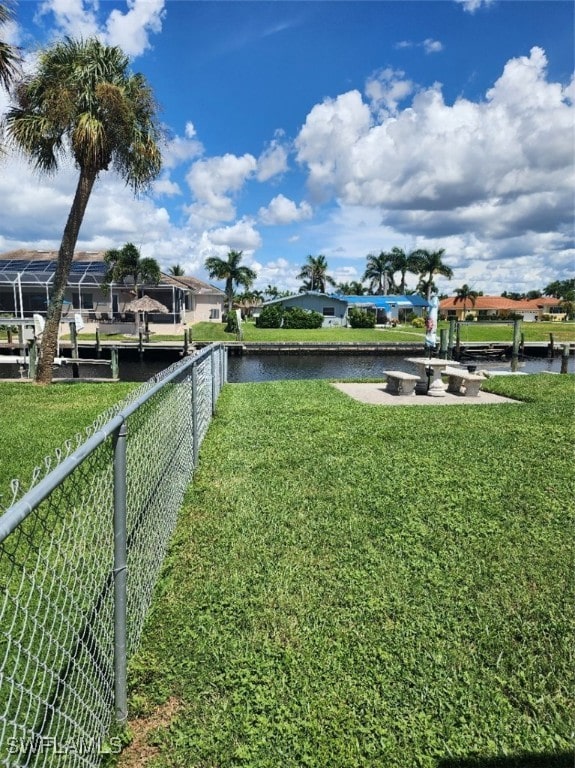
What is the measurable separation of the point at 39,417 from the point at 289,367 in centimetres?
1714

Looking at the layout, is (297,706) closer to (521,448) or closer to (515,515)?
(515,515)

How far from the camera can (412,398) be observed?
1025 cm

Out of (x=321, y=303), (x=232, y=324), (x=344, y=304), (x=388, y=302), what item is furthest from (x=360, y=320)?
(x=232, y=324)

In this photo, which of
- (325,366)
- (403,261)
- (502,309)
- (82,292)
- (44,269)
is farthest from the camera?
(502,309)

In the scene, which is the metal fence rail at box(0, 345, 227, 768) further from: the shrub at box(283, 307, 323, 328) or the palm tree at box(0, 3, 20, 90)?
the shrub at box(283, 307, 323, 328)

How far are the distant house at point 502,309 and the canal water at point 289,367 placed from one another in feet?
151

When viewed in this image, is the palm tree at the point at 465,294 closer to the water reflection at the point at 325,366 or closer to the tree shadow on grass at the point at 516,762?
the water reflection at the point at 325,366

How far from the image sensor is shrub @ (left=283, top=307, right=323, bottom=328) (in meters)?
44.5

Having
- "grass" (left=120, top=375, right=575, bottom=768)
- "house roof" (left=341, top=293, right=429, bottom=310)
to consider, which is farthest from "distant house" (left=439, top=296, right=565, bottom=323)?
"grass" (left=120, top=375, right=575, bottom=768)

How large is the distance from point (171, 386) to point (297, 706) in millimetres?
3112

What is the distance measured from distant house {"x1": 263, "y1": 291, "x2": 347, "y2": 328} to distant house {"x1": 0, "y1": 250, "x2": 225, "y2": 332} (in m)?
13.4

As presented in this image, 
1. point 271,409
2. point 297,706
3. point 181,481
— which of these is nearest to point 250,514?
point 181,481

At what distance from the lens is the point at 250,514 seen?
4469 mm

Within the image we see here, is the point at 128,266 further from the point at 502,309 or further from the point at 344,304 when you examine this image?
the point at 502,309
